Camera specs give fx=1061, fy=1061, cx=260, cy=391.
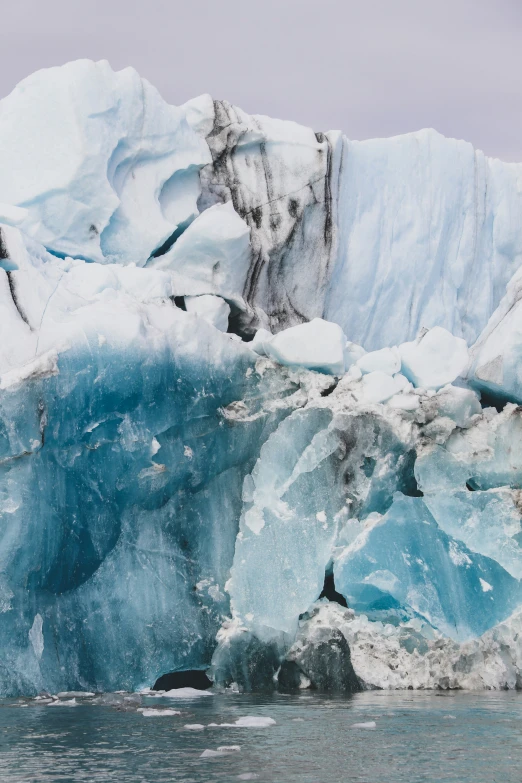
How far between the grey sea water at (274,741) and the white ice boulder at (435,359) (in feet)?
9.83

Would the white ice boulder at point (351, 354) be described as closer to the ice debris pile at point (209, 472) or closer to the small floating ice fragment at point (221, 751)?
the ice debris pile at point (209, 472)

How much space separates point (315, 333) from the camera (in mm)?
9305

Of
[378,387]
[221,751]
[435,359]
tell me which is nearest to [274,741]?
[221,751]

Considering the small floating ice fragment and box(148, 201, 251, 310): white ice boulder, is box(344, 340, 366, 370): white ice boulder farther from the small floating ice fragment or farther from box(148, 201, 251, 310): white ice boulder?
the small floating ice fragment

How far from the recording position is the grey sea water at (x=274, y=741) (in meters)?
4.69

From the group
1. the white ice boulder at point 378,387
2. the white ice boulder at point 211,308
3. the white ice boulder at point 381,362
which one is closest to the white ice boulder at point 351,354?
the white ice boulder at point 381,362

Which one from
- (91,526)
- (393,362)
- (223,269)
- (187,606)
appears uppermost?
(223,269)

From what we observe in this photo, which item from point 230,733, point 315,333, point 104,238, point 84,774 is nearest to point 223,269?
point 104,238

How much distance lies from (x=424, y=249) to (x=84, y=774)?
8.59 m

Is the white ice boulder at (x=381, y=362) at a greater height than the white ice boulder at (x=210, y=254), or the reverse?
the white ice boulder at (x=210, y=254)

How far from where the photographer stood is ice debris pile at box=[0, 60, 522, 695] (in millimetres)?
8336

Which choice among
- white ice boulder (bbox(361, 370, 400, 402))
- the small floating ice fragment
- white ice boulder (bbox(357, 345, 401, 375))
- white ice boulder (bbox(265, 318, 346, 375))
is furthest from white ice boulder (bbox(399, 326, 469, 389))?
the small floating ice fragment

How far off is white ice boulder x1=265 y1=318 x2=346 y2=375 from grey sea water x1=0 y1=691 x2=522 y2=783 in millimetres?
2961

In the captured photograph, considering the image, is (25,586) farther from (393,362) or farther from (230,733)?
(393,362)
